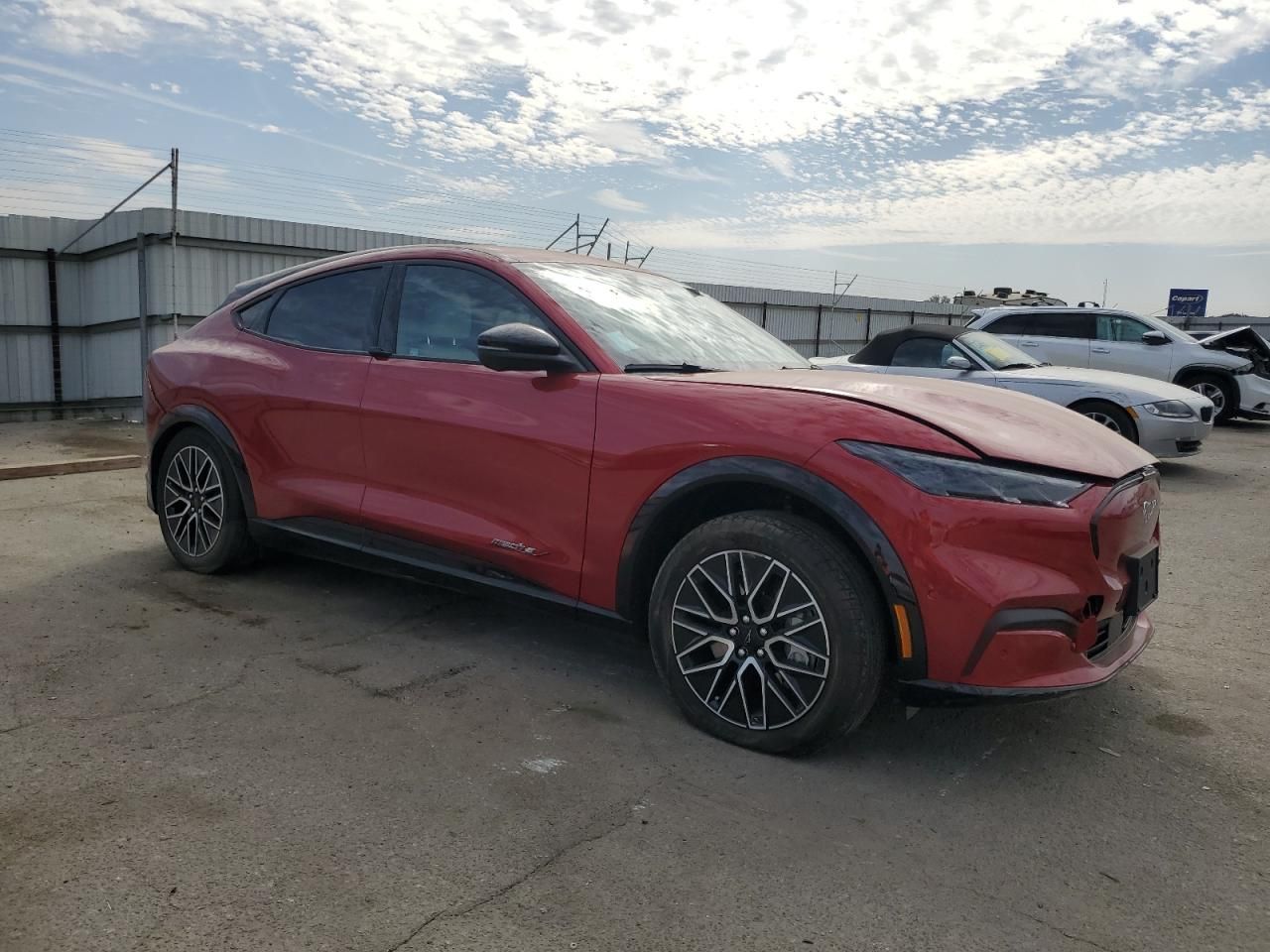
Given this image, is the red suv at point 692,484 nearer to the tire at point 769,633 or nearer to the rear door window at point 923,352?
the tire at point 769,633

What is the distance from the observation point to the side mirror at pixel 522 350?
3.37m

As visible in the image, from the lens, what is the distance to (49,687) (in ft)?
11.2

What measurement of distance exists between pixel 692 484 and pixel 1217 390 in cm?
1338

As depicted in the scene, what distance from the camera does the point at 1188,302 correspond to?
4231 centimetres

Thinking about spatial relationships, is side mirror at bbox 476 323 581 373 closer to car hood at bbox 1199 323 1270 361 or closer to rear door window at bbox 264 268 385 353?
rear door window at bbox 264 268 385 353

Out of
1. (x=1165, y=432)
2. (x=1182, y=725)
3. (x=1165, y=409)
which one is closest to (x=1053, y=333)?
(x=1165, y=409)

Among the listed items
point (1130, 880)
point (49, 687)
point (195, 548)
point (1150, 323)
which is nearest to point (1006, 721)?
A: point (1130, 880)

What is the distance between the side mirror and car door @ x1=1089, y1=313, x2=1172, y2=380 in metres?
11.4

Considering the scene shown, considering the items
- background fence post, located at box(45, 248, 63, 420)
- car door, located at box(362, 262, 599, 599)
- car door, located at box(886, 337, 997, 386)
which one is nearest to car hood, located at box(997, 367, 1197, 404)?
car door, located at box(886, 337, 997, 386)

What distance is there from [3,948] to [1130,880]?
8.47 ft

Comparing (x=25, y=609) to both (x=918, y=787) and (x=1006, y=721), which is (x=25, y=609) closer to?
(x=918, y=787)

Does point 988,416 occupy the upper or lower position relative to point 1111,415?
upper

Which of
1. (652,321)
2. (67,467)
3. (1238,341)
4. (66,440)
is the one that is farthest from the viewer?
(1238,341)

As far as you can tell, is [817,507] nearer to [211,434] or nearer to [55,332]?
[211,434]
